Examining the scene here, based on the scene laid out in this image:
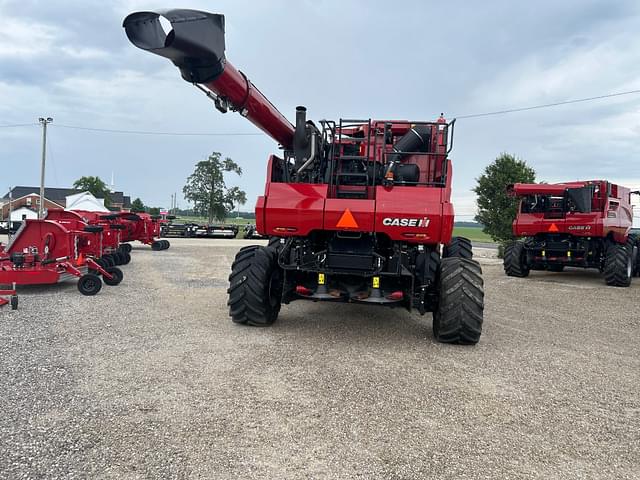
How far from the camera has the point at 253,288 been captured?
19.0 feet

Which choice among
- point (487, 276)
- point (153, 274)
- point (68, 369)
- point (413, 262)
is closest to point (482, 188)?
point (487, 276)

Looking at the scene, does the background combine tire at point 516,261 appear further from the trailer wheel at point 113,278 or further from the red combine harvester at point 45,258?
the red combine harvester at point 45,258

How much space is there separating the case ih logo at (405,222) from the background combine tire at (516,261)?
31.0 ft

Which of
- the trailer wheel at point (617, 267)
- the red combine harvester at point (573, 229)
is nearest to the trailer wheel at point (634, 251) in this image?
the red combine harvester at point (573, 229)

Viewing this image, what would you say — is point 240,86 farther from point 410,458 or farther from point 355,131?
point 410,458

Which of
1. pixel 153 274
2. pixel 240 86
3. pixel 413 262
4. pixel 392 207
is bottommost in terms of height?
pixel 153 274

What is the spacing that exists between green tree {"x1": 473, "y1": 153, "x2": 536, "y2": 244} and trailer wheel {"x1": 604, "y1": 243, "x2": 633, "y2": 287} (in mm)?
10208

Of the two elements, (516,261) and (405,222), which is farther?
(516,261)

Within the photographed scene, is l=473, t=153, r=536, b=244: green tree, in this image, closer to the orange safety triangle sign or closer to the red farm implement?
the red farm implement

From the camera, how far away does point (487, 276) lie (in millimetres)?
13688

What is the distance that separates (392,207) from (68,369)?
3.64 metres

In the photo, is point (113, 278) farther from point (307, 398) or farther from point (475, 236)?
point (475, 236)

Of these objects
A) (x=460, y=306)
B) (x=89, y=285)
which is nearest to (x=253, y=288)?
(x=460, y=306)

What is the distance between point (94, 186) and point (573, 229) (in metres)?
75.7
